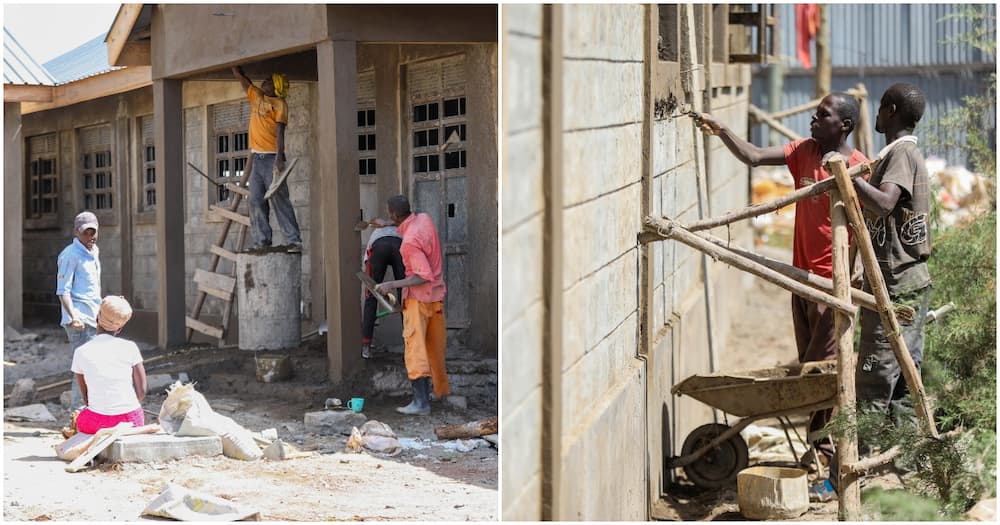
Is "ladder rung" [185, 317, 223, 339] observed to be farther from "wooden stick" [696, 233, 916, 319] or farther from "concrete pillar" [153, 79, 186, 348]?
"wooden stick" [696, 233, 916, 319]

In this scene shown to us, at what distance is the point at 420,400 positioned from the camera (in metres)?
7.85

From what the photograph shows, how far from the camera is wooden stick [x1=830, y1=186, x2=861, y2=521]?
519 centimetres

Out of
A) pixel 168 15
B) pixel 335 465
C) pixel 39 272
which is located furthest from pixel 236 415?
pixel 168 15

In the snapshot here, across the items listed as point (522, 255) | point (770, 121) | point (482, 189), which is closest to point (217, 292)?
point (482, 189)

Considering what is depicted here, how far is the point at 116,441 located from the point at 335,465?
47.9 inches

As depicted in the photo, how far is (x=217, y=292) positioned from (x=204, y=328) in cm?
41

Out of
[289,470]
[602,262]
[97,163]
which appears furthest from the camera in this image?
[97,163]

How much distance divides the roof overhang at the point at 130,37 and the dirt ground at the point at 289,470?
8.03 feet

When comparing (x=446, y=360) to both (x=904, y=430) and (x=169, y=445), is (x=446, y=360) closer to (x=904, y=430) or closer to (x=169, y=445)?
(x=169, y=445)

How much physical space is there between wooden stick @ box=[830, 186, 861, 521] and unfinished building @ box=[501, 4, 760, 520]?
87cm

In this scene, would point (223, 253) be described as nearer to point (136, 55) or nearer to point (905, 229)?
point (136, 55)

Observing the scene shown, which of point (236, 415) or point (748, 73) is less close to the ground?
point (748, 73)

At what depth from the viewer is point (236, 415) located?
7.77 meters

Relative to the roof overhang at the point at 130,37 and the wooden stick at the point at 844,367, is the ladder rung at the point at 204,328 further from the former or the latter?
the wooden stick at the point at 844,367
